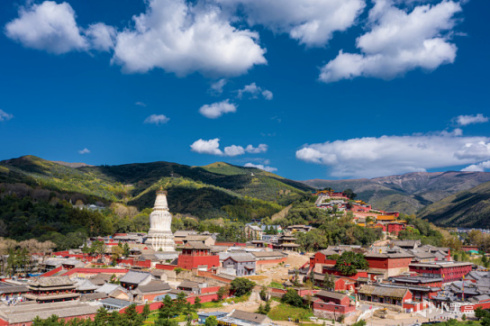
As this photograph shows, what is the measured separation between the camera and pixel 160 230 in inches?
2601

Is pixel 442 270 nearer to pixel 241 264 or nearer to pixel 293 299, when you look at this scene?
pixel 293 299

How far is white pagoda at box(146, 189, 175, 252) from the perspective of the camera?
63906 millimetres

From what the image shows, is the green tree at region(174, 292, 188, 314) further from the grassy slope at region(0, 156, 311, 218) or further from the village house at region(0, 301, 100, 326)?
the grassy slope at region(0, 156, 311, 218)

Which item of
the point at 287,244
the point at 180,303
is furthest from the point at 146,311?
the point at 287,244

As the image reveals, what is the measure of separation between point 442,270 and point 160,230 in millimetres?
39985

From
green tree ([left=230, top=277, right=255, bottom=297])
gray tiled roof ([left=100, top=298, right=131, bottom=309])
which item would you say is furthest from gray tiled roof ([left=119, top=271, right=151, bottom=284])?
green tree ([left=230, top=277, right=255, bottom=297])

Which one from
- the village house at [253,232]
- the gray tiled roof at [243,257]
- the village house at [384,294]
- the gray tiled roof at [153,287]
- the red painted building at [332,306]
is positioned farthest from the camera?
the village house at [253,232]

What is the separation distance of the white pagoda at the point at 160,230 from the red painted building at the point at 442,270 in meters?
34.4

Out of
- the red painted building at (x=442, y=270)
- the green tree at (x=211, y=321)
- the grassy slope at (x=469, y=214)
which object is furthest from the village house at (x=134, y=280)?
the grassy slope at (x=469, y=214)

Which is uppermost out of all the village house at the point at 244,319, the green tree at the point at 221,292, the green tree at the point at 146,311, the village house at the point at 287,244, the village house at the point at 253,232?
the village house at the point at 253,232

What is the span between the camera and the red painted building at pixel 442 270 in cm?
4854

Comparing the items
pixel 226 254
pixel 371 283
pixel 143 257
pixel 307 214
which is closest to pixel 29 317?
pixel 143 257

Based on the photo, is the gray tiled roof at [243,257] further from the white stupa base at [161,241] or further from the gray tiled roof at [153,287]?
the white stupa base at [161,241]

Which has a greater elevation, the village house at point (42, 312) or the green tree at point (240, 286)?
the green tree at point (240, 286)
